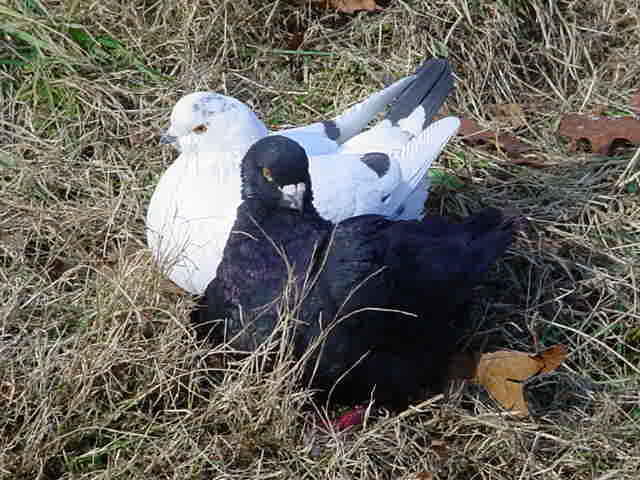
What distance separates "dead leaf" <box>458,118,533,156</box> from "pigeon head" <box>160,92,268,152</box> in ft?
3.97

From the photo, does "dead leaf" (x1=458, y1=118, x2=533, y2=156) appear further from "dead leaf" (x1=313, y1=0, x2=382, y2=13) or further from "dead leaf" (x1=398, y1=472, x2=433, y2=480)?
"dead leaf" (x1=398, y1=472, x2=433, y2=480)

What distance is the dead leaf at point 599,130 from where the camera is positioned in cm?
432

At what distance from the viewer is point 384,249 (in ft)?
10.1

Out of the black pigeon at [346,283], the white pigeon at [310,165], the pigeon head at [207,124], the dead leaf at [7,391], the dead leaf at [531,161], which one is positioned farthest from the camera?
the dead leaf at [531,161]

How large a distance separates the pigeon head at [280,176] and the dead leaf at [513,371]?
2.76 ft

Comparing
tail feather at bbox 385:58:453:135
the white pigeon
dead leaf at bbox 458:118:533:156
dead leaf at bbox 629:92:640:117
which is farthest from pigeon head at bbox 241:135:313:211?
dead leaf at bbox 629:92:640:117

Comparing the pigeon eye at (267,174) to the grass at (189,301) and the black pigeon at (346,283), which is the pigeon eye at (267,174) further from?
the grass at (189,301)

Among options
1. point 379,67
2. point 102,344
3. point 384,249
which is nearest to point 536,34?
point 379,67

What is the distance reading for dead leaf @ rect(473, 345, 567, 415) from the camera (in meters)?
3.01

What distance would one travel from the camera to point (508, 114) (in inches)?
181

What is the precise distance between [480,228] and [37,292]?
160cm

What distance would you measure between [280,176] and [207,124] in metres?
0.68

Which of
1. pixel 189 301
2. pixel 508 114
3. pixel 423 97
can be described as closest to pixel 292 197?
pixel 189 301

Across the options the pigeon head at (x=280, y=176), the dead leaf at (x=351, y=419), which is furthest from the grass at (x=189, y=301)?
the pigeon head at (x=280, y=176)
